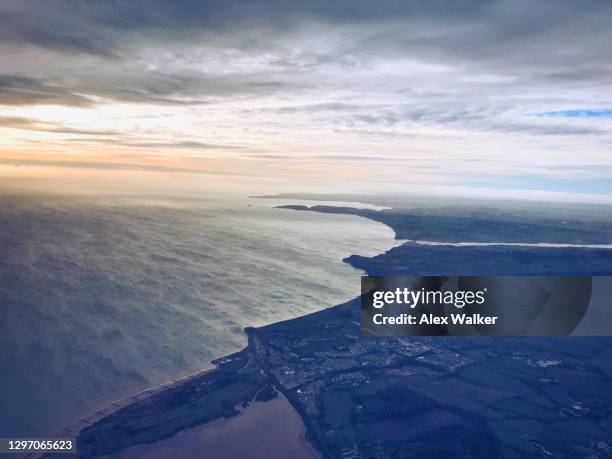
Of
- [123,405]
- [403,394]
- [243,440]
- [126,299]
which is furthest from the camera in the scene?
[126,299]

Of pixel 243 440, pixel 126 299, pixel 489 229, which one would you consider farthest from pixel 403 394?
pixel 489 229

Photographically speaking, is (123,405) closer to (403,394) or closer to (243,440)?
(243,440)

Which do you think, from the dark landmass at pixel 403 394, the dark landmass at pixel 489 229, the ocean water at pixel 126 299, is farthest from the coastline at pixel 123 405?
the dark landmass at pixel 489 229

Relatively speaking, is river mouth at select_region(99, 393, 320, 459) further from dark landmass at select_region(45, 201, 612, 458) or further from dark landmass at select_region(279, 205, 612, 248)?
dark landmass at select_region(279, 205, 612, 248)

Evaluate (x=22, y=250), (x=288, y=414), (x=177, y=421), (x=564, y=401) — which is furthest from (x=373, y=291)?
(x=22, y=250)

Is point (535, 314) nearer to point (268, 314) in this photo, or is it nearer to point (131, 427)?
point (268, 314)

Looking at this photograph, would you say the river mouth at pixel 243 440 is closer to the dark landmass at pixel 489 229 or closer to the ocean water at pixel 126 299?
the ocean water at pixel 126 299
